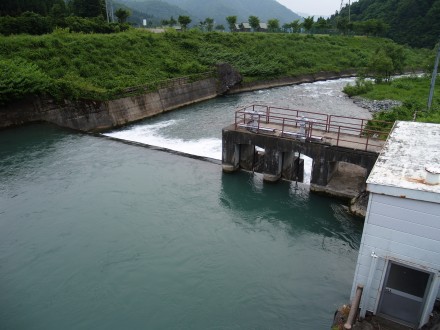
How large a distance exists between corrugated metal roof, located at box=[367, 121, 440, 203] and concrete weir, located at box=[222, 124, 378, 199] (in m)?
5.15

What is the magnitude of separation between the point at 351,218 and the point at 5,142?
73.6 ft

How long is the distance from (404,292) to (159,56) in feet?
136

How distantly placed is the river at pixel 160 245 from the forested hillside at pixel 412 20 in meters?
83.1

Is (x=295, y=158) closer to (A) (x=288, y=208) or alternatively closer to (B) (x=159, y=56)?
(A) (x=288, y=208)

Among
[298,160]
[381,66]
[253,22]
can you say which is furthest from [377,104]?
[253,22]

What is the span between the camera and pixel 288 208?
18.2m

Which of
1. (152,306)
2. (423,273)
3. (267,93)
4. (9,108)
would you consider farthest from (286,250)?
(267,93)

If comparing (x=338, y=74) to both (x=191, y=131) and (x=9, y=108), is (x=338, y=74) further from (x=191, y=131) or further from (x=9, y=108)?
(x=9, y=108)

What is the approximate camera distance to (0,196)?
61.8ft

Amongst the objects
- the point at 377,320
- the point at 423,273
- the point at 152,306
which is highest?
the point at 423,273

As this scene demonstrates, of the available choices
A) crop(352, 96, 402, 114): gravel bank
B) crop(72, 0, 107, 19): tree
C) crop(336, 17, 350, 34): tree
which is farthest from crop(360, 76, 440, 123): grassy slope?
crop(72, 0, 107, 19): tree

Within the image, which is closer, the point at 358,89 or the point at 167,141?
the point at 167,141

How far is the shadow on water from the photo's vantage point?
650 inches

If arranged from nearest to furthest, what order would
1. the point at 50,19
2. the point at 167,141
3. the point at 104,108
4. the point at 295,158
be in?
the point at 295,158, the point at 167,141, the point at 104,108, the point at 50,19
